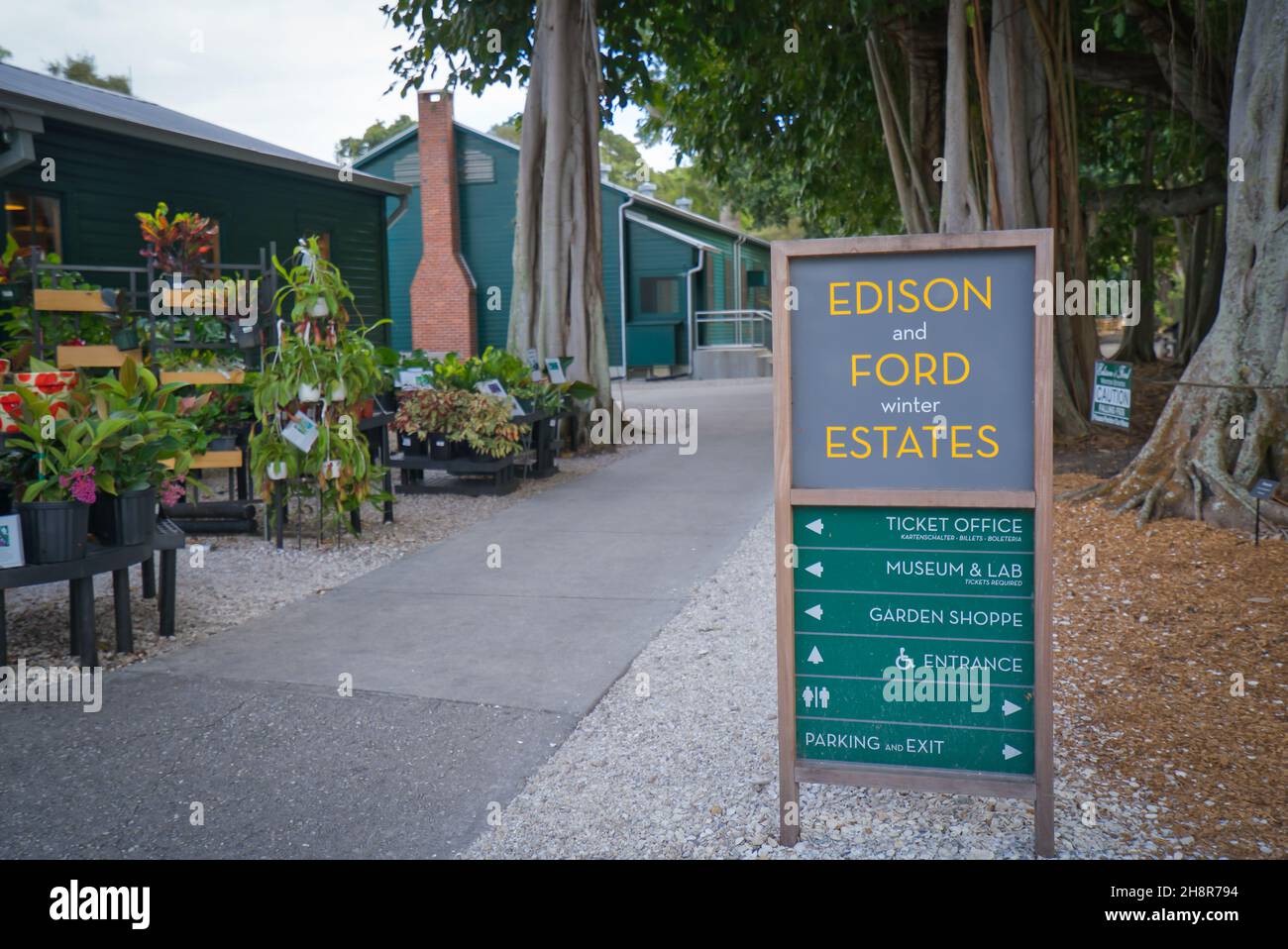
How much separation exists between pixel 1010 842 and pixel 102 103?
48.5 feet

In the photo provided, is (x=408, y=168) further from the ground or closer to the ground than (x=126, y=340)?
further from the ground

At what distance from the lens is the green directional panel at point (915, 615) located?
3.51 m

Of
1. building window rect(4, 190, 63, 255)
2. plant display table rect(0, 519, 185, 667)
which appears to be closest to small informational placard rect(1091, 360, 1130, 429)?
plant display table rect(0, 519, 185, 667)

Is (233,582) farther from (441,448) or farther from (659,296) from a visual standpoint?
(659,296)

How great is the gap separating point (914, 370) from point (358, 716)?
109 inches

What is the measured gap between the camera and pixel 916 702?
360 cm

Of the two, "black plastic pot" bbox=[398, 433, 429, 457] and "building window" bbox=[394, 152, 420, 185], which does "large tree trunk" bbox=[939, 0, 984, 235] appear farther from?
"building window" bbox=[394, 152, 420, 185]

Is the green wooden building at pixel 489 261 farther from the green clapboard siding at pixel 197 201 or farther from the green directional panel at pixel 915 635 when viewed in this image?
the green directional panel at pixel 915 635

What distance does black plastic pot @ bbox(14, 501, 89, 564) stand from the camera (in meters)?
5.28

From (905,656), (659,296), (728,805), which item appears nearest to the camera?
(905,656)

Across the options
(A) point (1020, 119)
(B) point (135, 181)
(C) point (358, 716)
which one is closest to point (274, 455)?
(C) point (358, 716)

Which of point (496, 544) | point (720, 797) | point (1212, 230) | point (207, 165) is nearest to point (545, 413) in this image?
point (496, 544)

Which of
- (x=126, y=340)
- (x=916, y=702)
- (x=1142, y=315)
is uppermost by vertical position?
(x=1142, y=315)

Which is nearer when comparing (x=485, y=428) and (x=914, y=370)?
(x=914, y=370)
